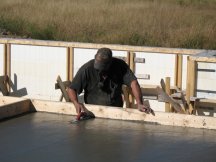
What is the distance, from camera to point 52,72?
1173cm

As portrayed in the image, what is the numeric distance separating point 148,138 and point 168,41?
13.1m

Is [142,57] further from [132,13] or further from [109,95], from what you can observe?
[132,13]

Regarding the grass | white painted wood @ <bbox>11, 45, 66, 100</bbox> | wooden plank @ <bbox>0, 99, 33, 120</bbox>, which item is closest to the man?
wooden plank @ <bbox>0, 99, 33, 120</bbox>

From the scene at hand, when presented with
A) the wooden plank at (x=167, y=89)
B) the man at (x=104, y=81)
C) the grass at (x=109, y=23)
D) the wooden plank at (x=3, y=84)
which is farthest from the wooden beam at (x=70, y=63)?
the grass at (x=109, y=23)

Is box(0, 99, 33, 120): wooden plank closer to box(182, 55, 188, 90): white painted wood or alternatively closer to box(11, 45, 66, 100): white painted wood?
box(182, 55, 188, 90): white painted wood

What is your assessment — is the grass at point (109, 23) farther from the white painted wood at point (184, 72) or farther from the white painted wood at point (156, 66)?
the white painted wood at point (184, 72)

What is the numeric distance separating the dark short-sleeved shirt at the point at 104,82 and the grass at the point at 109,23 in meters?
9.84

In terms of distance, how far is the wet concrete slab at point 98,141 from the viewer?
580 centimetres

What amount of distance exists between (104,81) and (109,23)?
1628cm

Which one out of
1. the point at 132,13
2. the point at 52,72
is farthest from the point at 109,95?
the point at 132,13

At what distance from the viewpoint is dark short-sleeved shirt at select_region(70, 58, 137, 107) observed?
803 cm

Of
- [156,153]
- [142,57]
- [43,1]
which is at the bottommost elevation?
[156,153]

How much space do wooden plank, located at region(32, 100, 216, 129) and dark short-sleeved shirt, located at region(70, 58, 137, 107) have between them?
→ 0.36 meters

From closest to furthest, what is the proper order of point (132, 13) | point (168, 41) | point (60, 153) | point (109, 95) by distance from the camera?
point (60, 153) → point (109, 95) → point (168, 41) → point (132, 13)
